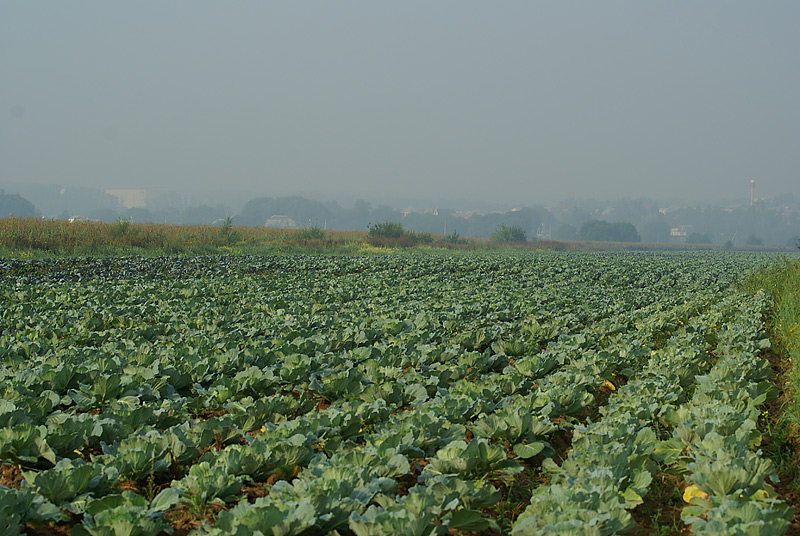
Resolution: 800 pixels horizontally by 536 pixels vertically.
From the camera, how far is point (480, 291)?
14219 mm

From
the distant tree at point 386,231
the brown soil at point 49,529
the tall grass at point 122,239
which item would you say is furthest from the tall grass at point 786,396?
the distant tree at point 386,231

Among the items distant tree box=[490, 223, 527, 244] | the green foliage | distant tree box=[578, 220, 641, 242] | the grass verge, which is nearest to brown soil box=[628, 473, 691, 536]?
the grass verge

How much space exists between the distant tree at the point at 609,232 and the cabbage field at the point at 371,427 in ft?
513

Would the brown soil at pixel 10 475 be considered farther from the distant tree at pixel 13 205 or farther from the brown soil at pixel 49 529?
the distant tree at pixel 13 205

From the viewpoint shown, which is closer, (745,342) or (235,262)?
(745,342)

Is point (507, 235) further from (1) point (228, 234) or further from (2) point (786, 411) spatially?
(2) point (786, 411)

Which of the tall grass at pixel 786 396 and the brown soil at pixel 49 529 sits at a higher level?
the tall grass at pixel 786 396

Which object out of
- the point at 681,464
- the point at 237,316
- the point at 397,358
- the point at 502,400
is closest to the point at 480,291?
the point at 237,316

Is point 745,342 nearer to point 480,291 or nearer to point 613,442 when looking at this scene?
point 613,442

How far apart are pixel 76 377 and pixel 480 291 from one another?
1016 cm

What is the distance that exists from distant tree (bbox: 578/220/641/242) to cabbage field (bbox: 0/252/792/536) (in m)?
156

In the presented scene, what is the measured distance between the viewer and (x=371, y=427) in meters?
4.71

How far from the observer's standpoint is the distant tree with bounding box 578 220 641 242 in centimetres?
15762

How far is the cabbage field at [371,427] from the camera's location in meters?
2.88
